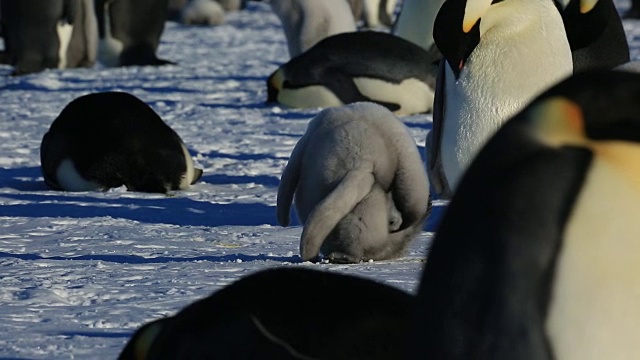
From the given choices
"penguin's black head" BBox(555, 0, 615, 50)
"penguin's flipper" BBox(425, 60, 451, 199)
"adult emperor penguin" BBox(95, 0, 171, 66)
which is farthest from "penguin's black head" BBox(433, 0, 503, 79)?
"adult emperor penguin" BBox(95, 0, 171, 66)

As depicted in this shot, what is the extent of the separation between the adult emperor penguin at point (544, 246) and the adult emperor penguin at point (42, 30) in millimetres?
10932

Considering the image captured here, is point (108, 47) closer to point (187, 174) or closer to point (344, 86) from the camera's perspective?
point (344, 86)

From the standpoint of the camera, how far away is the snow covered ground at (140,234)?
3.72m

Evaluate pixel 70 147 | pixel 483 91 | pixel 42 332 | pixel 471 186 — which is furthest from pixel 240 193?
pixel 471 186

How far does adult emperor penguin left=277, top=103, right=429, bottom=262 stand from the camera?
4.75 metres

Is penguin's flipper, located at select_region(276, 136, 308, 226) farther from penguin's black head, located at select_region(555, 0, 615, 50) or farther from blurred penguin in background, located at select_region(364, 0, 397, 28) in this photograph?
blurred penguin in background, located at select_region(364, 0, 397, 28)

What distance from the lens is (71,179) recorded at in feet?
22.0

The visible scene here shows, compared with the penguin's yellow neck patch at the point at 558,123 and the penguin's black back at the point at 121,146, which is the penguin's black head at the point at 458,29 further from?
the penguin's yellow neck patch at the point at 558,123

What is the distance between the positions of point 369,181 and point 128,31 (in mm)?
9494

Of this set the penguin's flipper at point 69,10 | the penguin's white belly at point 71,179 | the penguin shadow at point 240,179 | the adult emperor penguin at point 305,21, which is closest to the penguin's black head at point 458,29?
the penguin shadow at point 240,179

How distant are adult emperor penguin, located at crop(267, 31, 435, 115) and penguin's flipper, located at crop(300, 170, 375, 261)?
5070 millimetres

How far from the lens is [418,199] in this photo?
480 cm

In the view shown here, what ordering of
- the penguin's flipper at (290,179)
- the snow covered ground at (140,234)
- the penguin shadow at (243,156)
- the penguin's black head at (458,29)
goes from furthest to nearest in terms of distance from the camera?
the penguin shadow at (243,156)
the penguin's black head at (458,29)
the penguin's flipper at (290,179)
the snow covered ground at (140,234)

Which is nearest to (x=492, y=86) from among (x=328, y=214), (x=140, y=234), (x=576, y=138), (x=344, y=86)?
(x=328, y=214)
